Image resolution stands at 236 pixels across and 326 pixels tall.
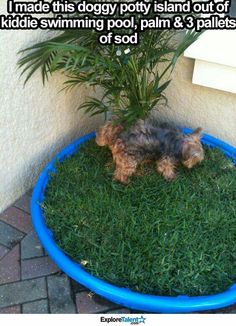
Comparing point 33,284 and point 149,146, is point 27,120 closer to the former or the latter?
point 149,146

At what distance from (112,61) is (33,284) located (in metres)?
1.41

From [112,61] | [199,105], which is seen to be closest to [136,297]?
[112,61]

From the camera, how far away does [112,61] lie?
245 centimetres

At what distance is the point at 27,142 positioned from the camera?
2.95 metres

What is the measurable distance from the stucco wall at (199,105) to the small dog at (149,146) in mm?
433

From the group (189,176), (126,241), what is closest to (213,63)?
(189,176)

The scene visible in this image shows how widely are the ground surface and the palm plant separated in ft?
3.35

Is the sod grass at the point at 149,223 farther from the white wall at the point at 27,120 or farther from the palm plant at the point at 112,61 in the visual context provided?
the palm plant at the point at 112,61

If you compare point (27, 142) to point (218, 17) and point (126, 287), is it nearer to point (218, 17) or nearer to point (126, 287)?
point (126, 287)

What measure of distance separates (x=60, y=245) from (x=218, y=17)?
1.77 metres

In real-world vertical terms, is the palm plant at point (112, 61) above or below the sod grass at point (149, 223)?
above

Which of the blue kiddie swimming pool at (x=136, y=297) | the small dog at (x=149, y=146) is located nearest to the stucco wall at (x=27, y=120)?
the small dog at (x=149, y=146)

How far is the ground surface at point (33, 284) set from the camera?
240cm
